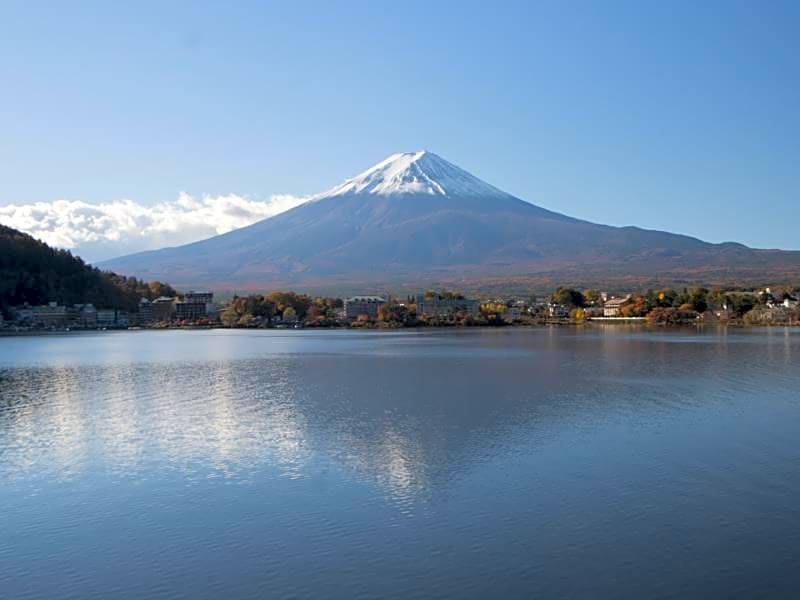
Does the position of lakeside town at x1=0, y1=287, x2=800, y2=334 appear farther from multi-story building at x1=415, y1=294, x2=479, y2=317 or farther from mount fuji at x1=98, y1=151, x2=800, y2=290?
mount fuji at x1=98, y1=151, x2=800, y2=290

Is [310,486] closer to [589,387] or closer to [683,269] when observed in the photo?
[589,387]

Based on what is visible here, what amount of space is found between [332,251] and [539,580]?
72415 mm

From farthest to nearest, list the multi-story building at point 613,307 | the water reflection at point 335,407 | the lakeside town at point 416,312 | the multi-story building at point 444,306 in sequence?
the multi-story building at point 613,307 → the multi-story building at point 444,306 → the lakeside town at point 416,312 → the water reflection at point 335,407

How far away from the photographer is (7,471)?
654cm

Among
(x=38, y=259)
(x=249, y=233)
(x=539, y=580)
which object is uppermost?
(x=249, y=233)

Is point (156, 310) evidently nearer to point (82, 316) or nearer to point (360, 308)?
point (82, 316)

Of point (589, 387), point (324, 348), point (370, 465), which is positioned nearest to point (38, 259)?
point (324, 348)

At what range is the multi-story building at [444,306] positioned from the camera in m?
39.3

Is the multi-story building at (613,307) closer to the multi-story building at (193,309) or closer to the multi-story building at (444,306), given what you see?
the multi-story building at (444,306)

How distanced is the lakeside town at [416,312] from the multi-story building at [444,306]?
46 mm

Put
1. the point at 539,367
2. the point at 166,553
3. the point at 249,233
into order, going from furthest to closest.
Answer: the point at 249,233 < the point at 539,367 < the point at 166,553

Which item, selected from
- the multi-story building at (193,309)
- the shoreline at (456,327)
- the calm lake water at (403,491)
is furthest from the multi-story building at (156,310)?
the calm lake water at (403,491)

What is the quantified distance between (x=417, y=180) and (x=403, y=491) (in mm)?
87341

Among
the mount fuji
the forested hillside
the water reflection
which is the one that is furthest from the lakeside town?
the water reflection
